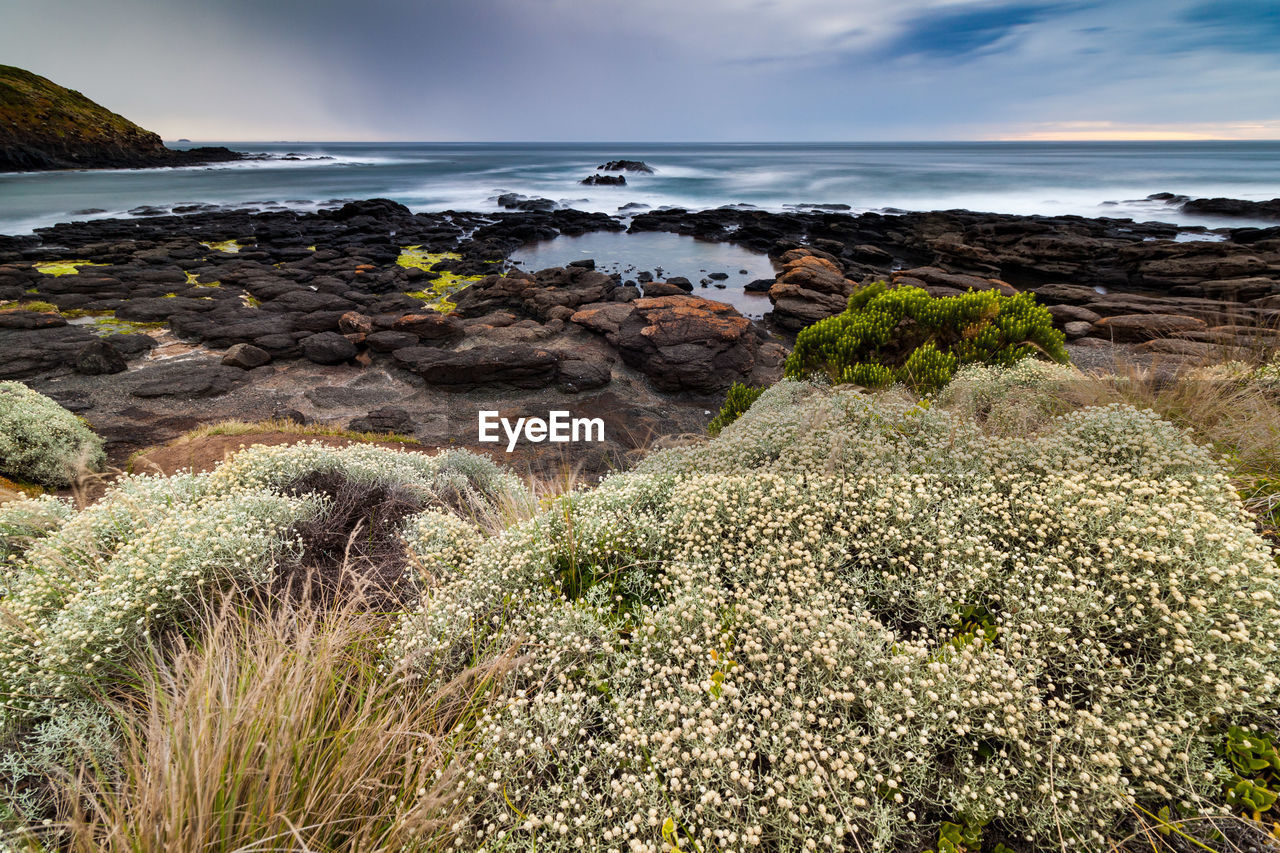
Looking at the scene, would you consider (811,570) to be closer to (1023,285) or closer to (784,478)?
(784,478)

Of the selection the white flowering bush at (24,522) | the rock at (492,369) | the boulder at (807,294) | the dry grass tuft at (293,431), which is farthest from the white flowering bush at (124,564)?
the boulder at (807,294)

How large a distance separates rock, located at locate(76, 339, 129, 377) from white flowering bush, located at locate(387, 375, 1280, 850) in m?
15.5

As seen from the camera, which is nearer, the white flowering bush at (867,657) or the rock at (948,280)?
the white flowering bush at (867,657)

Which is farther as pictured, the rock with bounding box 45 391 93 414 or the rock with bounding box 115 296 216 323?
the rock with bounding box 115 296 216 323

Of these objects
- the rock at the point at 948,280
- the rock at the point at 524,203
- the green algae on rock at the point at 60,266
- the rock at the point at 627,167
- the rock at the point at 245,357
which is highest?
the rock at the point at 627,167

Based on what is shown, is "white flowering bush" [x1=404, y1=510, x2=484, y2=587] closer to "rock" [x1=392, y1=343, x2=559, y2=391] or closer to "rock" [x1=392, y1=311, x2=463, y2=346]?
"rock" [x1=392, y1=343, x2=559, y2=391]

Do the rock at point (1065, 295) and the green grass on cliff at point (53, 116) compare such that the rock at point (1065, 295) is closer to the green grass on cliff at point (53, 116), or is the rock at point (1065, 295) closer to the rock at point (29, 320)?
the rock at point (29, 320)

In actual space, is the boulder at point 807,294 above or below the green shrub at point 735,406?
above

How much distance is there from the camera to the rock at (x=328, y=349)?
15.1 m

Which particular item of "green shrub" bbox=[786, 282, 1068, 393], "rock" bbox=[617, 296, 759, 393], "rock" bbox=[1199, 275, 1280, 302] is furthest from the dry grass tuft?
"rock" bbox=[1199, 275, 1280, 302]

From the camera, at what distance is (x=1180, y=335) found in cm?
1455

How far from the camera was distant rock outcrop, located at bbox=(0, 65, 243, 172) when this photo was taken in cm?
6531

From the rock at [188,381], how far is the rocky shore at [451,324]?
58 millimetres

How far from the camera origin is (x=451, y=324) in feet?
52.7
